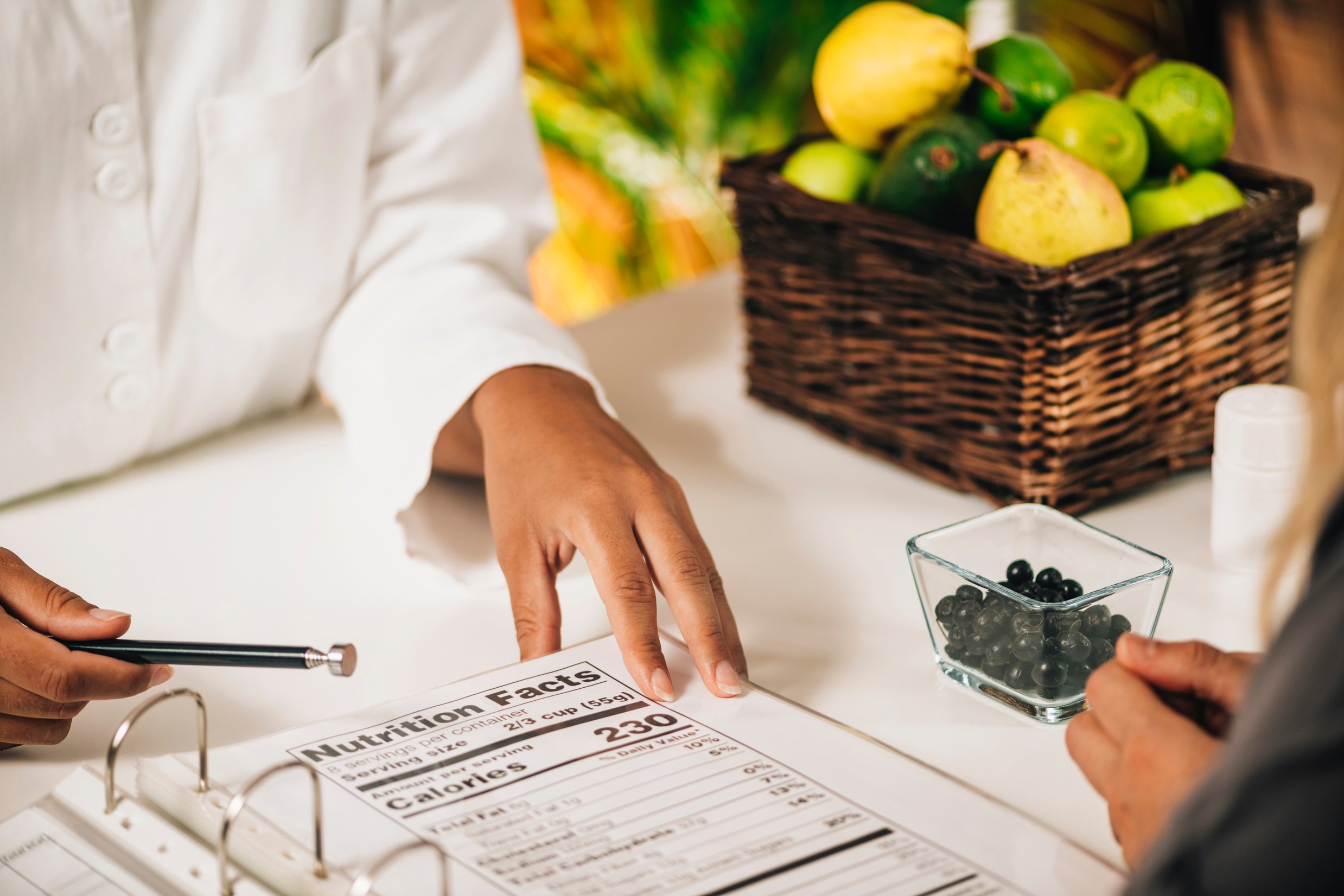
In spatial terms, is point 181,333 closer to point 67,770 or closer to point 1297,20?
point 67,770

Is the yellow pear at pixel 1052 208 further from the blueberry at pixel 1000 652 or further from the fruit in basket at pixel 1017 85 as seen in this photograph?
the blueberry at pixel 1000 652

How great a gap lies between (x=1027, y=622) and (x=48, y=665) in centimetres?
48

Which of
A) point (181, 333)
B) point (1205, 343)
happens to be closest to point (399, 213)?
point (181, 333)

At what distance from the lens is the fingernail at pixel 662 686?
1.99ft

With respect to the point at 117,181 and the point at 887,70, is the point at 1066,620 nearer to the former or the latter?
the point at 887,70

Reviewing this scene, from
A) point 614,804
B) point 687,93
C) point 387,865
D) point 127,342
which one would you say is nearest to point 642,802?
point 614,804

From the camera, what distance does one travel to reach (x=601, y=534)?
2.25 feet

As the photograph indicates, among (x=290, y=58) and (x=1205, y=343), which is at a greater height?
(x=290, y=58)

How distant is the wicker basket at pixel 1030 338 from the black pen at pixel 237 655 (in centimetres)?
48

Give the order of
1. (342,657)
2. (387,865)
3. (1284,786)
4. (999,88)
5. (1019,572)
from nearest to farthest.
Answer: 1. (1284,786)
2. (387,865)
3. (342,657)
4. (1019,572)
5. (999,88)

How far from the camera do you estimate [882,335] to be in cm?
92

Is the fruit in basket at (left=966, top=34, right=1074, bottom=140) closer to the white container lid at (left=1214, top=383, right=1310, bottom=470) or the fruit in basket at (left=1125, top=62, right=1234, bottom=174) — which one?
the fruit in basket at (left=1125, top=62, right=1234, bottom=174)

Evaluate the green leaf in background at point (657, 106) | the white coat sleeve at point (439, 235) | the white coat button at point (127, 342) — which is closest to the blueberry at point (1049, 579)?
the white coat sleeve at point (439, 235)

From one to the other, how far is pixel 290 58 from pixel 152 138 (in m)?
0.12
